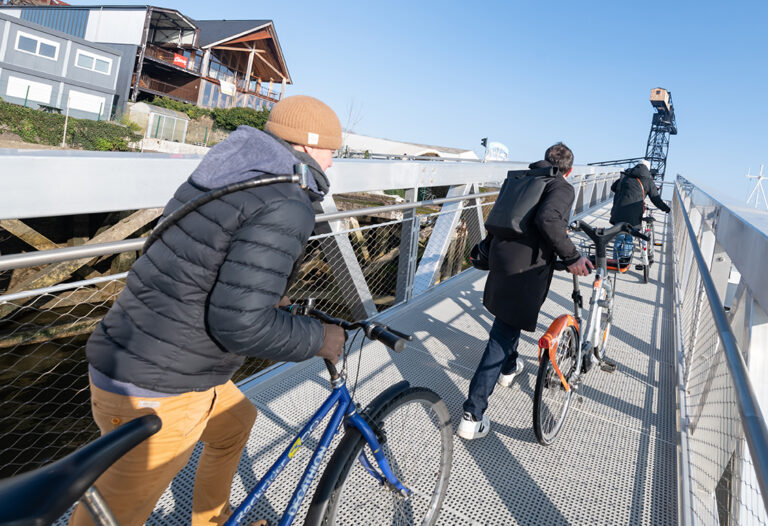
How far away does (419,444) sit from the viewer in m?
2.33

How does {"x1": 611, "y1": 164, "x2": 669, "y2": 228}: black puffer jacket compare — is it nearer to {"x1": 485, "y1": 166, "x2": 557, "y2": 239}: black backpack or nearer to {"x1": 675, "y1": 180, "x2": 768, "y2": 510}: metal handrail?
{"x1": 485, "y1": 166, "x2": 557, "y2": 239}: black backpack

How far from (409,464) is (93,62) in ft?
108

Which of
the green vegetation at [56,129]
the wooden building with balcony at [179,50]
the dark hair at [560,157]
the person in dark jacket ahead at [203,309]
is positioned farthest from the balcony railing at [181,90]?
the person in dark jacket ahead at [203,309]

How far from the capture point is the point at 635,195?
689 centimetres

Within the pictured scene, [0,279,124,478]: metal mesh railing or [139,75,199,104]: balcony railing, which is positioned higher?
[139,75,199,104]: balcony railing

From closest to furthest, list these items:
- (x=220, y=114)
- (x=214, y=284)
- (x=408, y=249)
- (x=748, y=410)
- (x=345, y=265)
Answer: (x=748, y=410) < (x=214, y=284) < (x=345, y=265) < (x=408, y=249) < (x=220, y=114)

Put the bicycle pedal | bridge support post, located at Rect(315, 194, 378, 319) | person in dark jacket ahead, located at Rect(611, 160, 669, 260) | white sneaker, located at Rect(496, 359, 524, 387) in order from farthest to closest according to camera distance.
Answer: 1. person in dark jacket ahead, located at Rect(611, 160, 669, 260)
2. the bicycle pedal
3. bridge support post, located at Rect(315, 194, 378, 319)
4. white sneaker, located at Rect(496, 359, 524, 387)

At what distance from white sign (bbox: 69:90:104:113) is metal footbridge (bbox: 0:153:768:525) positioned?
27.7m

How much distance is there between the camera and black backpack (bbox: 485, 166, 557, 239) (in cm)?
286

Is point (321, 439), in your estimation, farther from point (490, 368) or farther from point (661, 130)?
point (661, 130)

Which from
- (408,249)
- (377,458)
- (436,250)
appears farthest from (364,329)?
(436,250)

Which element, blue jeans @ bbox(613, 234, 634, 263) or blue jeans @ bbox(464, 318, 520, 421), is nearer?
blue jeans @ bbox(464, 318, 520, 421)

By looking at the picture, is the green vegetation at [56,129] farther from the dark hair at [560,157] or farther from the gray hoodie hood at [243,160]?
the gray hoodie hood at [243,160]

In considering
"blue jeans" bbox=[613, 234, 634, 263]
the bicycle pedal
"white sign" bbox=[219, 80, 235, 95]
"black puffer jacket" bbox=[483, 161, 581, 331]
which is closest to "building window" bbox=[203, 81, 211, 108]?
"white sign" bbox=[219, 80, 235, 95]
